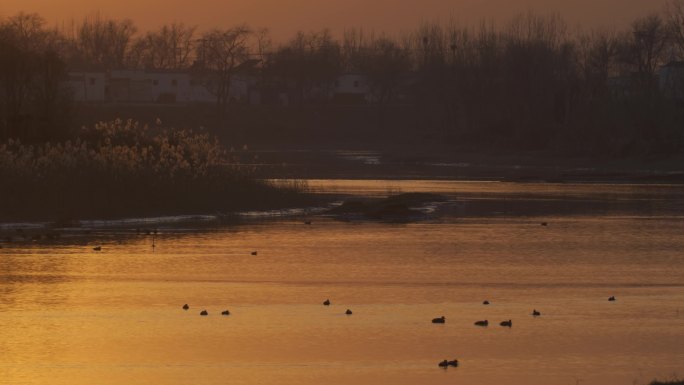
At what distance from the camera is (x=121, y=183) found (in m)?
48.2

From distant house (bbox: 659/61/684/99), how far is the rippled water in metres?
79.8

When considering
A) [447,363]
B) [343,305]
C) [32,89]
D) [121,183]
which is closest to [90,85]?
[32,89]

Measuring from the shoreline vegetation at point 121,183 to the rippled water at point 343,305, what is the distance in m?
3.96

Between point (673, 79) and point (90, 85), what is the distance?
6712 cm

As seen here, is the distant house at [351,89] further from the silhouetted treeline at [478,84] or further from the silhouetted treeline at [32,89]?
the silhouetted treeline at [32,89]

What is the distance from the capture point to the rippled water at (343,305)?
2070 centimetres

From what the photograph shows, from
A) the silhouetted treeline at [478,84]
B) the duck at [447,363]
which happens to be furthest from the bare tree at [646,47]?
the duck at [447,363]

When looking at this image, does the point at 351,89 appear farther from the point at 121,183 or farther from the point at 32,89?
the point at 121,183

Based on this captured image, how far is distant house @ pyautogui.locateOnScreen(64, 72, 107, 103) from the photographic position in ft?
517

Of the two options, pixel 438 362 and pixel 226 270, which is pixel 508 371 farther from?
pixel 226 270

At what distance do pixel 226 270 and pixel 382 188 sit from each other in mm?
37188

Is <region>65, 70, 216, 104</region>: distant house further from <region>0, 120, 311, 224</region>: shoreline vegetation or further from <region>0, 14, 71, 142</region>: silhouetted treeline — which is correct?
<region>0, 120, 311, 224</region>: shoreline vegetation

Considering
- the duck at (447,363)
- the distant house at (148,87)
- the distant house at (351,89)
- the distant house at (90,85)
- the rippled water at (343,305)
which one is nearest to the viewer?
the rippled water at (343,305)

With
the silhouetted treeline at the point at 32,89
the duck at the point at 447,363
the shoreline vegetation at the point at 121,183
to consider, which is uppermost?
the silhouetted treeline at the point at 32,89
